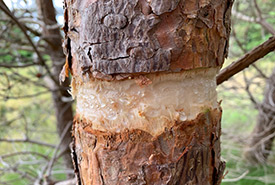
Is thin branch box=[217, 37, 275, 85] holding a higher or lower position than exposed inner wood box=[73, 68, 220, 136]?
higher

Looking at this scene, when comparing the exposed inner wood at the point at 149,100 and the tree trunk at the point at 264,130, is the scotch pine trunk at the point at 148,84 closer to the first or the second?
the exposed inner wood at the point at 149,100

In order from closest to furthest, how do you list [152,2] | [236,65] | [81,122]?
[152,2]
[81,122]
[236,65]

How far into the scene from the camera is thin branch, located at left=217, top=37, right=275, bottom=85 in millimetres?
633

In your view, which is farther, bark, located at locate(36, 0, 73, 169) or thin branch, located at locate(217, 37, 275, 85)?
bark, located at locate(36, 0, 73, 169)

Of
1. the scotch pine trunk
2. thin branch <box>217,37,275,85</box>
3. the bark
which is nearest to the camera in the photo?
the scotch pine trunk

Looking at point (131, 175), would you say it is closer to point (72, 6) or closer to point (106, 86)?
point (106, 86)

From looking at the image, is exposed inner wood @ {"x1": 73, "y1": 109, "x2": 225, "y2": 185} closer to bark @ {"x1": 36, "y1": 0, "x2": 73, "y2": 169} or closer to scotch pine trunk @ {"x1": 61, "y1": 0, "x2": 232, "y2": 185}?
scotch pine trunk @ {"x1": 61, "y1": 0, "x2": 232, "y2": 185}

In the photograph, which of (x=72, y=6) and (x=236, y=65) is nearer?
(x=72, y=6)

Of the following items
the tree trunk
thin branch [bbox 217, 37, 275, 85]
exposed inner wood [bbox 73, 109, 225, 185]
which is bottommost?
the tree trunk

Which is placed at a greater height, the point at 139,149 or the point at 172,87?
the point at 172,87

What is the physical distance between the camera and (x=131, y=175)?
0.42 metres

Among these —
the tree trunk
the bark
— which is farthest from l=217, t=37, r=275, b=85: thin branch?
the tree trunk

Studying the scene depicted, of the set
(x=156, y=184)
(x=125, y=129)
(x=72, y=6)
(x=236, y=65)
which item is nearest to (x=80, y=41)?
(x=72, y=6)

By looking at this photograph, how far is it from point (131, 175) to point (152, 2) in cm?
30
